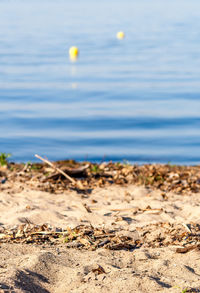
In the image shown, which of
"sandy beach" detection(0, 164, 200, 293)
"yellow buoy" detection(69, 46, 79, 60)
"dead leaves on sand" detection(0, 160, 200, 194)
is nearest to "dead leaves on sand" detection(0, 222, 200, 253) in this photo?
"sandy beach" detection(0, 164, 200, 293)

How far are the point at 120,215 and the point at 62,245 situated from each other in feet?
3.79

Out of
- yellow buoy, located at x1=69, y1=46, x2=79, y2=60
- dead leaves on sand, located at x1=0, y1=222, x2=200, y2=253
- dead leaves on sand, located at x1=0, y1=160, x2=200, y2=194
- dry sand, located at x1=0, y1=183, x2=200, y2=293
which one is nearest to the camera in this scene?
dry sand, located at x1=0, y1=183, x2=200, y2=293

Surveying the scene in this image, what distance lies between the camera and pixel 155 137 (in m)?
12.3

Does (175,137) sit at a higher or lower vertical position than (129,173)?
higher

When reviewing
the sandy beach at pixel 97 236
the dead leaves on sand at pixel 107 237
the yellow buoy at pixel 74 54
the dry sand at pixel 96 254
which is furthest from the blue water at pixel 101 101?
the dead leaves on sand at pixel 107 237

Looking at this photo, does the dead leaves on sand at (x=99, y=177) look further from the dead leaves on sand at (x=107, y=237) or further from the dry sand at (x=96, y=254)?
the dead leaves on sand at (x=107, y=237)

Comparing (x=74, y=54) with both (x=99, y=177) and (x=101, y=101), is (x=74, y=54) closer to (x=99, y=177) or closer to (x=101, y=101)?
(x=101, y=101)

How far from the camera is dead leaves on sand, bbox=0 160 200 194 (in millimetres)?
7484

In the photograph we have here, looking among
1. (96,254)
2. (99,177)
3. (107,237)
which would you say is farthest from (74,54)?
(96,254)

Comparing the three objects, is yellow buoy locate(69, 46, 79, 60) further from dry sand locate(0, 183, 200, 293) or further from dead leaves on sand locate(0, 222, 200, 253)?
dead leaves on sand locate(0, 222, 200, 253)

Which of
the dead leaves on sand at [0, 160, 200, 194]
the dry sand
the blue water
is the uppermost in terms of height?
the blue water

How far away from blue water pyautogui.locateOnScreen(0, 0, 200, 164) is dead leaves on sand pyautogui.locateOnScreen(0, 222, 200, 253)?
16.8 feet

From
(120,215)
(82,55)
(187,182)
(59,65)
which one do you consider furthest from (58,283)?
(82,55)

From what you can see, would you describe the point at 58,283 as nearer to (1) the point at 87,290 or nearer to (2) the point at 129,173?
(1) the point at 87,290
